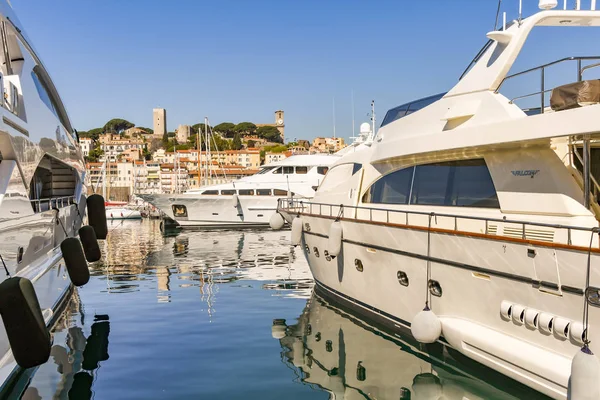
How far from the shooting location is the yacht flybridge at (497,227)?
6.04 metres

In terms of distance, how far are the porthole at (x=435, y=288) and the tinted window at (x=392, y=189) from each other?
2.20 metres

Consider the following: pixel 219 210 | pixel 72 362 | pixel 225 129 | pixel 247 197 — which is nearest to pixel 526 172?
pixel 72 362

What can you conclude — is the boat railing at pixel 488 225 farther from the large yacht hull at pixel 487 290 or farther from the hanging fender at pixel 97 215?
the hanging fender at pixel 97 215

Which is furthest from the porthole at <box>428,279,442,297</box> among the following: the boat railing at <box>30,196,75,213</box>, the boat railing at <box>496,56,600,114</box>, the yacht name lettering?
the boat railing at <box>30,196,75,213</box>

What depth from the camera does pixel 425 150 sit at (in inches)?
355

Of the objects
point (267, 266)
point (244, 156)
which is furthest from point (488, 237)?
point (244, 156)

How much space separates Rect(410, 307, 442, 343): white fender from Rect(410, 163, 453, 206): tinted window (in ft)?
6.97

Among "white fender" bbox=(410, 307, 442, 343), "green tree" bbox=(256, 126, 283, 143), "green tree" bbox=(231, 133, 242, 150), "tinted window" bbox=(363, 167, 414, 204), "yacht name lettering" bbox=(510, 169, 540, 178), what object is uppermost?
"green tree" bbox=(256, 126, 283, 143)

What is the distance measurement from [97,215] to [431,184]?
24.2 feet

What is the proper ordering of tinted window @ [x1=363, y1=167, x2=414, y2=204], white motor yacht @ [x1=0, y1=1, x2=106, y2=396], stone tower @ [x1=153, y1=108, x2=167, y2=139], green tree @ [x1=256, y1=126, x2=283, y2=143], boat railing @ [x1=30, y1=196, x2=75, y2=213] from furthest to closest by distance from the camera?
green tree @ [x1=256, y1=126, x2=283, y2=143] → stone tower @ [x1=153, y1=108, x2=167, y2=139] → tinted window @ [x1=363, y1=167, x2=414, y2=204] → boat railing @ [x1=30, y1=196, x2=75, y2=213] → white motor yacht @ [x1=0, y1=1, x2=106, y2=396]

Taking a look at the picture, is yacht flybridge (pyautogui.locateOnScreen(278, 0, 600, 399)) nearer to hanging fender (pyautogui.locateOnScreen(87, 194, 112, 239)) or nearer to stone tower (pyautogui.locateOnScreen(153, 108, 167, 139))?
hanging fender (pyautogui.locateOnScreen(87, 194, 112, 239))

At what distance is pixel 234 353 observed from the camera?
853cm

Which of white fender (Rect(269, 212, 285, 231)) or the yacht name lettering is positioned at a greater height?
the yacht name lettering

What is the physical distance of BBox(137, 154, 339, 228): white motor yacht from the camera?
3575 cm
